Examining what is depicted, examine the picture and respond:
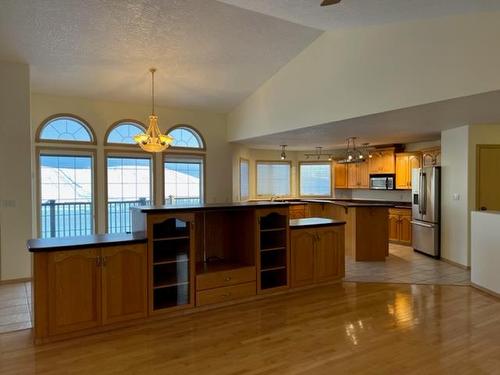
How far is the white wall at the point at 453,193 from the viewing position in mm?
5926

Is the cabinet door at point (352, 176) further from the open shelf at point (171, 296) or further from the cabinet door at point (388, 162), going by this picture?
the open shelf at point (171, 296)

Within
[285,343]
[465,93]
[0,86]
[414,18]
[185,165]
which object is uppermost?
[414,18]

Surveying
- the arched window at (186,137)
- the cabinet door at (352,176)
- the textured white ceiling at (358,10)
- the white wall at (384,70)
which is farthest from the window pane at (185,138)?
the cabinet door at (352,176)

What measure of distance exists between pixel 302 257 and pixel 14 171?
14.1 ft

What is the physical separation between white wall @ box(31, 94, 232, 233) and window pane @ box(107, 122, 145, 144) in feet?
0.45

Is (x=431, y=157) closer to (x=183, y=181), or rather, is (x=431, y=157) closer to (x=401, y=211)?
(x=401, y=211)

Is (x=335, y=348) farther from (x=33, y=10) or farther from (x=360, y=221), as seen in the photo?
(x=33, y=10)

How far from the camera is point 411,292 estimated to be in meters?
4.73

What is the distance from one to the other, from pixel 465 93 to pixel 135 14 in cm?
382

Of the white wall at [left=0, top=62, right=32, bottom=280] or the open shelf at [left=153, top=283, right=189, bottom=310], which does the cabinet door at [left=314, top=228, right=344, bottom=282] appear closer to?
the open shelf at [left=153, top=283, right=189, bottom=310]

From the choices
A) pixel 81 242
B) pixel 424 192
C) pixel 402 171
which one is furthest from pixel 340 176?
pixel 81 242

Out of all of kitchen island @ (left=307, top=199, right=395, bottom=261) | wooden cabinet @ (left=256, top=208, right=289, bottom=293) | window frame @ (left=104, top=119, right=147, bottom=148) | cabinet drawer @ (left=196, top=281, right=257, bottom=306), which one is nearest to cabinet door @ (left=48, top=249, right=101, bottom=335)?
cabinet drawer @ (left=196, top=281, right=257, bottom=306)

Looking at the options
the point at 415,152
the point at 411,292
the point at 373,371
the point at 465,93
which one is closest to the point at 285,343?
the point at 373,371

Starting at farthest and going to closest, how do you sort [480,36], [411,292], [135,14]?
1. [411,292]
2. [135,14]
3. [480,36]
